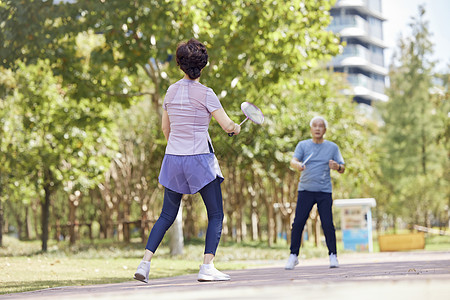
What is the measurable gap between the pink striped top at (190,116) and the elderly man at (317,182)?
9.28 ft

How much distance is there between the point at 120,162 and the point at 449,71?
1379 centimetres

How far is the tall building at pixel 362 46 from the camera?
327ft

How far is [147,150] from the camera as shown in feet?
94.8

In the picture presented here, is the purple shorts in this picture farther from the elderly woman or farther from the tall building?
the tall building

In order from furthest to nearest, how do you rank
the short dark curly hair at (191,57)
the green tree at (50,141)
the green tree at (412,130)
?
the green tree at (412,130) → the green tree at (50,141) → the short dark curly hair at (191,57)

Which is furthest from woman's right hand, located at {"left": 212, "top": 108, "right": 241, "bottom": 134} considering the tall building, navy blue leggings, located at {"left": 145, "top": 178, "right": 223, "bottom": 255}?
the tall building

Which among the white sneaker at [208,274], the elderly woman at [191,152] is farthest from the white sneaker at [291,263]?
the white sneaker at [208,274]

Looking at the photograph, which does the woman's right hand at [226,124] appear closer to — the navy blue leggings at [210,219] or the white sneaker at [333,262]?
the navy blue leggings at [210,219]

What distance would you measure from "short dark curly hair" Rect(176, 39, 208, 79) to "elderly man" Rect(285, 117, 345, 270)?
115 inches

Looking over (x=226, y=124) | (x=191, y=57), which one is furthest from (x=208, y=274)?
(x=191, y=57)

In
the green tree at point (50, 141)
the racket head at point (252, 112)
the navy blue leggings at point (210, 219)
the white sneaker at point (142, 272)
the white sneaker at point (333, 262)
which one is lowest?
the white sneaker at point (333, 262)

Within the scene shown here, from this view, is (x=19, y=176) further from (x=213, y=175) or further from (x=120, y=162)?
(x=213, y=175)

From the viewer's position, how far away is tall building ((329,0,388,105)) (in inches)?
3930

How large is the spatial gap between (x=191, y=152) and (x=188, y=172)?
0.64 feet
